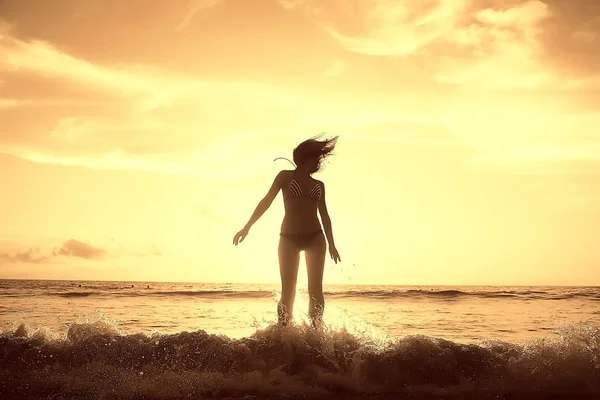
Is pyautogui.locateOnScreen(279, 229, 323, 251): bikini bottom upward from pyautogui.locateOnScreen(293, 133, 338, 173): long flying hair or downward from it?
downward

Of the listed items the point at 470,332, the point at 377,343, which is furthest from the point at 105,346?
the point at 470,332

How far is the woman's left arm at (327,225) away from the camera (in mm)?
7008

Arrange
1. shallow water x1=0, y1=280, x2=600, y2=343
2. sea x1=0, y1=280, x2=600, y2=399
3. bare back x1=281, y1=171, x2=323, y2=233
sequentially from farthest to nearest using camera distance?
1. shallow water x1=0, y1=280, x2=600, y2=343
2. bare back x1=281, y1=171, x2=323, y2=233
3. sea x1=0, y1=280, x2=600, y2=399

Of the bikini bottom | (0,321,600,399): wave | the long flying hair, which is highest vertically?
the long flying hair

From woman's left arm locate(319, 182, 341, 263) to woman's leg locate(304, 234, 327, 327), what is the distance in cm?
33

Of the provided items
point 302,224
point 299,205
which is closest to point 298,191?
point 299,205

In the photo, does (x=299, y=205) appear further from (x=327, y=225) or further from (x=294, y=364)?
(x=294, y=364)

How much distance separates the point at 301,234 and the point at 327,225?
0.50 meters

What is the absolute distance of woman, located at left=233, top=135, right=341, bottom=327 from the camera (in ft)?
21.8

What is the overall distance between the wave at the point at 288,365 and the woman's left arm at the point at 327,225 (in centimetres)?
102

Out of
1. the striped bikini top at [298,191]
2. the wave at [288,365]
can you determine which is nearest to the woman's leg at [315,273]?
the wave at [288,365]

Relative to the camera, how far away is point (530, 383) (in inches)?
243

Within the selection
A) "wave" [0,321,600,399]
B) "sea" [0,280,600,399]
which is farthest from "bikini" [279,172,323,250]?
"wave" [0,321,600,399]

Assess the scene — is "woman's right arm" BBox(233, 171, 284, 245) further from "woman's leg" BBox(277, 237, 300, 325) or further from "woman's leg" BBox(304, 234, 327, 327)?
"woman's leg" BBox(304, 234, 327, 327)
